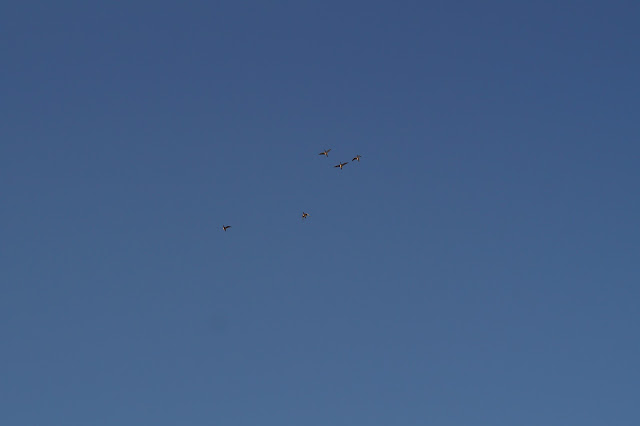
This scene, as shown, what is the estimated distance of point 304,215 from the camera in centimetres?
17275

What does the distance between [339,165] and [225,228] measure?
2312 inches

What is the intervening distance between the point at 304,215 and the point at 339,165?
89.3 ft

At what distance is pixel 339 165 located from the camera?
16862cm

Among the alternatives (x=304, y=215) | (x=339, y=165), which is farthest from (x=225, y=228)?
(x=339, y=165)

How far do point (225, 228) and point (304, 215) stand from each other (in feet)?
119

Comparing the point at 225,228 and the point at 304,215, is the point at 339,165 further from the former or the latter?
the point at 225,228

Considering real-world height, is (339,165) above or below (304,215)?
above

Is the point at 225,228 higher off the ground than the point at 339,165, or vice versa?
the point at 339,165

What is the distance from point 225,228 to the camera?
17425 cm
